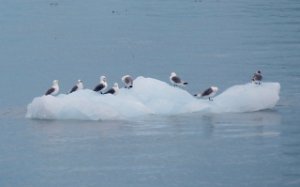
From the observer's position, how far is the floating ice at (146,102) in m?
15.1

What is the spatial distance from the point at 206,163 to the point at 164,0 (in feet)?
90.9

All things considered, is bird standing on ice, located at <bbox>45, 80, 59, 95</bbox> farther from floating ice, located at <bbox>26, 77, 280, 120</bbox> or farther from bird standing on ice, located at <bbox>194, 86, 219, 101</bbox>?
bird standing on ice, located at <bbox>194, 86, 219, 101</bbox>

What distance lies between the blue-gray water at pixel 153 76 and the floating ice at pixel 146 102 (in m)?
0.21

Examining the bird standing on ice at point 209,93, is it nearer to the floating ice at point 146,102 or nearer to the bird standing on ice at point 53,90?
the floating ice at point 146,102

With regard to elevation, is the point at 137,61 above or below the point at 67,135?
above

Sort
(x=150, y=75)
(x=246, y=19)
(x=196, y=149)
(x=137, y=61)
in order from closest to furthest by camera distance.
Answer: (x=196, y=149), (x=150, y=75), (x=137, y=61), (x=246, y=19)

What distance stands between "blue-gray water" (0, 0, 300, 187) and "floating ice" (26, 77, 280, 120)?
21 cm

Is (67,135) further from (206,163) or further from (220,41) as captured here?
(220,41)

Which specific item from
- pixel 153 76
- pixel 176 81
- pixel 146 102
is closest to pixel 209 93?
pixel 146 102

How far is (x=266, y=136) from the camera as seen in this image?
1370 centimetres

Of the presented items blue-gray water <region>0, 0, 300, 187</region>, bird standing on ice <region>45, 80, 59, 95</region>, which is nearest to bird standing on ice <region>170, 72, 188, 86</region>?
blue-gray water <region>0, 0, 300, 187</region>

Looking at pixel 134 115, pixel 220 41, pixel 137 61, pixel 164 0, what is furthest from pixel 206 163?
pixel 164 0

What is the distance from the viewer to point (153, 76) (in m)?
18.9

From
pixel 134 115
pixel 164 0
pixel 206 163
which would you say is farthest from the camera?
pixel 164 0
